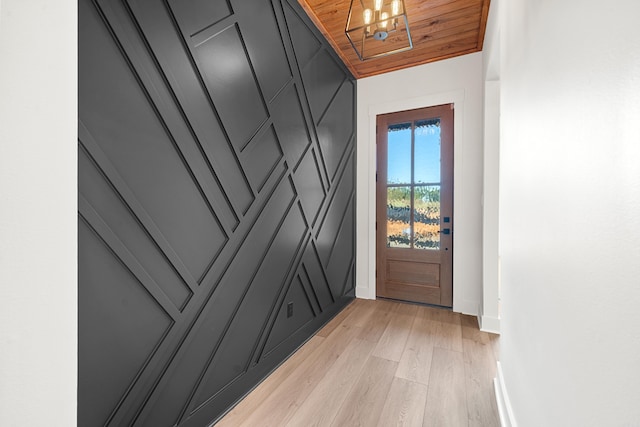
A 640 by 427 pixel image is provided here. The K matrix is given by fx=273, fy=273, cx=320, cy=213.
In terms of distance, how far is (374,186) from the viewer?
11.6ft

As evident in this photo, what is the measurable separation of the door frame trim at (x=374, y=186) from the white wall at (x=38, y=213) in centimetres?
319

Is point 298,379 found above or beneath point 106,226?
beneath

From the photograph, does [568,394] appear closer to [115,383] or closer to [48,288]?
[48,288]

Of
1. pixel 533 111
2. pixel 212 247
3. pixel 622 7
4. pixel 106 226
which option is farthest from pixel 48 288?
pixel 533 111

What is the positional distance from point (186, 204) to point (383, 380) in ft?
5.62

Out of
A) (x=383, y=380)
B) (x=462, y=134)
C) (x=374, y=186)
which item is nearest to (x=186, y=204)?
(x=383, y=380)

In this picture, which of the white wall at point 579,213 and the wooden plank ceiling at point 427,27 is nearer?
the white wall at point 579,213

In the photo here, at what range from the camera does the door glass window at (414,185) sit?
323 cm

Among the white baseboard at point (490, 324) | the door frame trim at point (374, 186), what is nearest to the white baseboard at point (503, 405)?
the white baseboard at point (490, 324)

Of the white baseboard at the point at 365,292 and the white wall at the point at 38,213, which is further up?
the white wall at the point at 38,213

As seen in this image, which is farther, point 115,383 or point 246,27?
point 246,27

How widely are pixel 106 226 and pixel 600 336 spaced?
4.77 ft

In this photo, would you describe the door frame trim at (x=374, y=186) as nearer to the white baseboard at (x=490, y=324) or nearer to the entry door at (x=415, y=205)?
the entry door at (x=415, y=205)

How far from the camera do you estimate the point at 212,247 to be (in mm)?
1444
